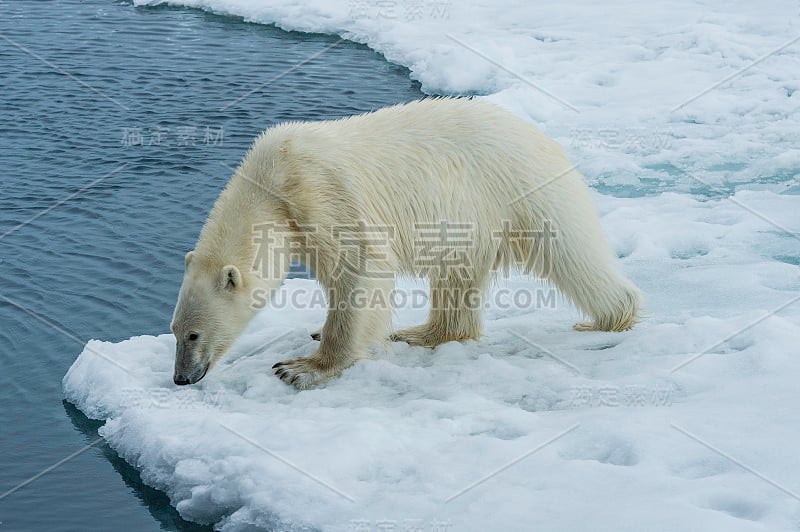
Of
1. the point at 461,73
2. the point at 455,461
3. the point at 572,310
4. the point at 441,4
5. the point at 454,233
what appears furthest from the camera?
the point at 441,4

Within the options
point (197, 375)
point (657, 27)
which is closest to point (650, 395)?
point (197, 375)

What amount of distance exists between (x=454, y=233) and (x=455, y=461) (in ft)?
5.21

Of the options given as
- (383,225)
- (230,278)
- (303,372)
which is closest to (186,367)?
(230,278)

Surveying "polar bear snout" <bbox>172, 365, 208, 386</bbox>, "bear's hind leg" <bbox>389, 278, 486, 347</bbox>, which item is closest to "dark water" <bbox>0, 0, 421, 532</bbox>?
"polar bear snout" <bbox>172, 365, 208, 386</bbox>

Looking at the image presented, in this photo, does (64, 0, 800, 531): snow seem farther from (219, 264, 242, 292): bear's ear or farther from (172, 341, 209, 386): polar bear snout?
(219, 264, 242, 292): bear's ear

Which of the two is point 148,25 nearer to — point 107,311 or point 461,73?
point 461,73

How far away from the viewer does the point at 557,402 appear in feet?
15.2

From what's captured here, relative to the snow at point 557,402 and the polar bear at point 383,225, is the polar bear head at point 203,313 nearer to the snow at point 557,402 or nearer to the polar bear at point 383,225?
the polar bear at point 383,225

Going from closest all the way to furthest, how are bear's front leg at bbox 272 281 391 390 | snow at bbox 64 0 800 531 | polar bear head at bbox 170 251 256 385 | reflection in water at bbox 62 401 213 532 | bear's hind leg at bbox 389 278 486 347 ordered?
snow at bbox 64 0 800 531, reflection in water at bbox 62 401 213 532, polar bear head at bbox 170 251 256 385, bear's front leg at bbox 272 281 391 390, bear's hind leg at bbox 389 278 486 347

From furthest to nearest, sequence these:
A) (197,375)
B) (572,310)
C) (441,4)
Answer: (441,4), (572,310), (197,375)

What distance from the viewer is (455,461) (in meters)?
3.99

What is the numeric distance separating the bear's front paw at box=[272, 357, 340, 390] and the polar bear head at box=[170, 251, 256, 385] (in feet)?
1.50

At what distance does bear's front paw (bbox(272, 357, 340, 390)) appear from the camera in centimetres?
511

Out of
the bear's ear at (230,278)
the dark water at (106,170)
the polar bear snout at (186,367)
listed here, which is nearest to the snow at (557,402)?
the polar bear snout at (186,367)
